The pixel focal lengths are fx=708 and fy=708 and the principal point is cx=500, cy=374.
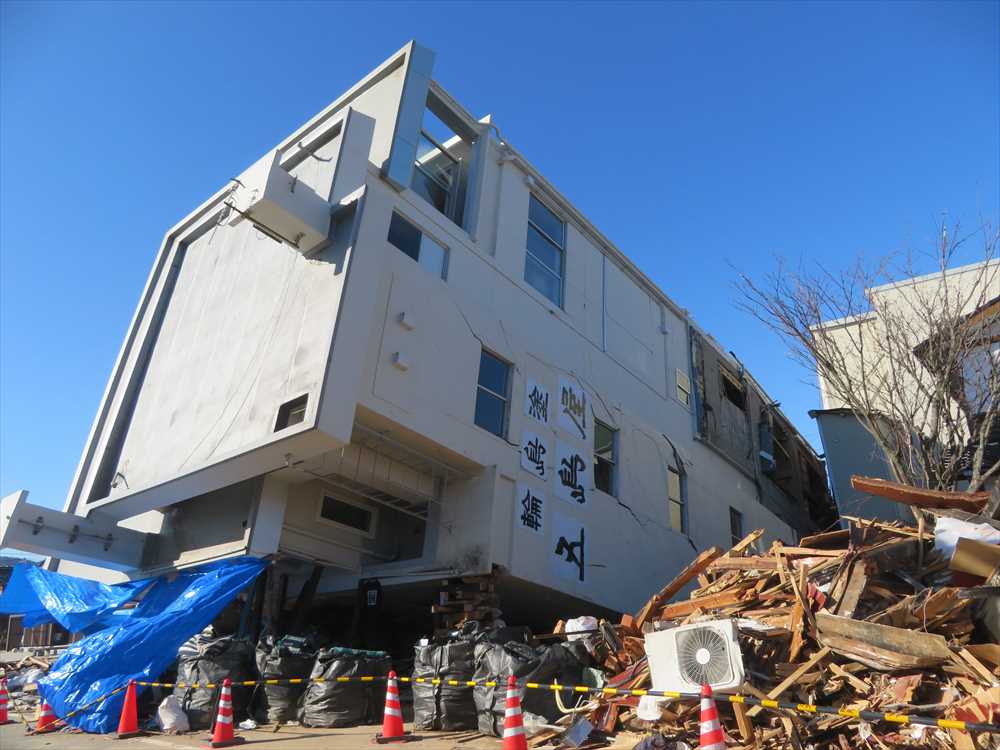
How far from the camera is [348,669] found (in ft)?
29.9

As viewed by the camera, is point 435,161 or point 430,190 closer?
point 430,190

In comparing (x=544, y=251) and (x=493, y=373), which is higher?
(x=544, y=251)

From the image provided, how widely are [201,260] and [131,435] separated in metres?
4.29

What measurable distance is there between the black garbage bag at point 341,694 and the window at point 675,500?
10198 mm

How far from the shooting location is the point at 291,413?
1060cm

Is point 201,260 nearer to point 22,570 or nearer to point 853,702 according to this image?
point 22,570

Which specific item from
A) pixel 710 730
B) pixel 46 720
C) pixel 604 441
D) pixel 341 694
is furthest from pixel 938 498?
A: pixel 46 720

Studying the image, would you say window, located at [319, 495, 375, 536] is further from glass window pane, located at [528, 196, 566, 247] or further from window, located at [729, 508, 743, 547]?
window, located at [729, 508, 743, 547]

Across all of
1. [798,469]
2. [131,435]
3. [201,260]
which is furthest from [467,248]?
[798,469]

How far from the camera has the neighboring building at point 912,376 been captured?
12.1m

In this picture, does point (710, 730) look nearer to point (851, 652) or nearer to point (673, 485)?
point (851, 652)

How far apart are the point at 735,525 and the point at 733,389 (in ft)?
17.0

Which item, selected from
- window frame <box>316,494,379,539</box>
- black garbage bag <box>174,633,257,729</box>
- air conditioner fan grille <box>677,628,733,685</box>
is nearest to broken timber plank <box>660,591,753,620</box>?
air conditioner fan grille <box>677,628,733,685</box>

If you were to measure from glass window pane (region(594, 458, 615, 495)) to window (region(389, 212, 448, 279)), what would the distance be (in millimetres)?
5711
